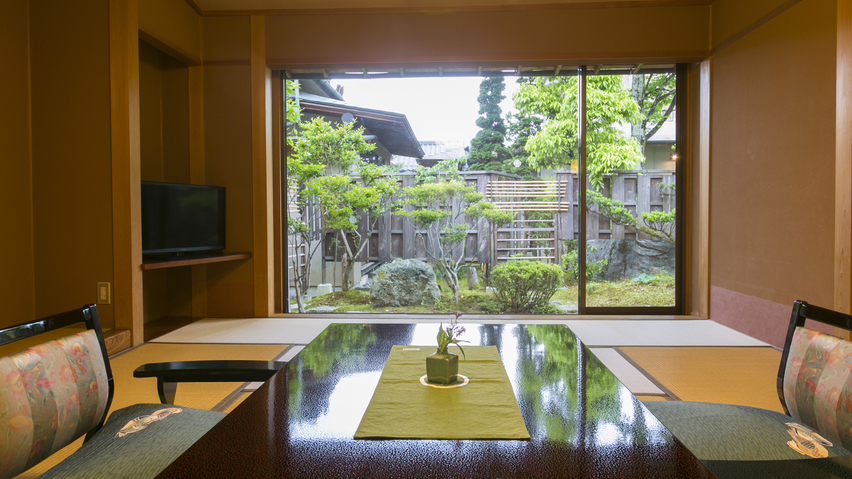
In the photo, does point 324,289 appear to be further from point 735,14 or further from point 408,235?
point 735,14

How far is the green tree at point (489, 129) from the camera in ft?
14.1

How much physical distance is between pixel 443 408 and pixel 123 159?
3.05 metres

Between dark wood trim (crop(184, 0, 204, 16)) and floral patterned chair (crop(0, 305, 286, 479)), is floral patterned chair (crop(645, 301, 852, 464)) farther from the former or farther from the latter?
dark wood trim (crop(184, 0, 204, 16))

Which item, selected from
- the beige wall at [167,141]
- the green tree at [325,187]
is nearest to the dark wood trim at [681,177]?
the green tree at [325,187]

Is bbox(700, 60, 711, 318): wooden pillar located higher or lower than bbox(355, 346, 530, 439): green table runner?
higher

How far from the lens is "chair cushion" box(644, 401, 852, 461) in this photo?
3.91ft

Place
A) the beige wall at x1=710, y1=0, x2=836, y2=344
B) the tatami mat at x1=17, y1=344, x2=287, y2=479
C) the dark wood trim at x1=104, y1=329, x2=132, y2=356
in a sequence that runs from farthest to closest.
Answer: the dark wood trim at x1=104, y1=329, x2=132, y2=356
the beige wall at x1=710, y1=0, x2=836, y2=344
the tatami mat at x1=17, y1=344, x2=287, y2=479

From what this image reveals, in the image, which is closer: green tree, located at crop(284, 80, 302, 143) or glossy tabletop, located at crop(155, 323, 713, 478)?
glossy tabletop, located at crop(155, 323, 713, 478)

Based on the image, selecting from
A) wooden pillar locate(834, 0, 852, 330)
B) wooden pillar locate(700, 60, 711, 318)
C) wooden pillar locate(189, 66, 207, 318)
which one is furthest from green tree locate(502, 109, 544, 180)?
wooden pillar locate(189, 66, 207, 318)

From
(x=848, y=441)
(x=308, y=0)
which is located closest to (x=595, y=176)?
(x=308, y=0)

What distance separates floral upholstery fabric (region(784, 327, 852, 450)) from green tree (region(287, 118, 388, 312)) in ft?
11.4

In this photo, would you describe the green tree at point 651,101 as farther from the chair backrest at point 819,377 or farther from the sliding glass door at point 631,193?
the chair backrest at point 819,377

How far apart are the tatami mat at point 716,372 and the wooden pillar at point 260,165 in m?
2.91

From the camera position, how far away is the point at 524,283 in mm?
4340
